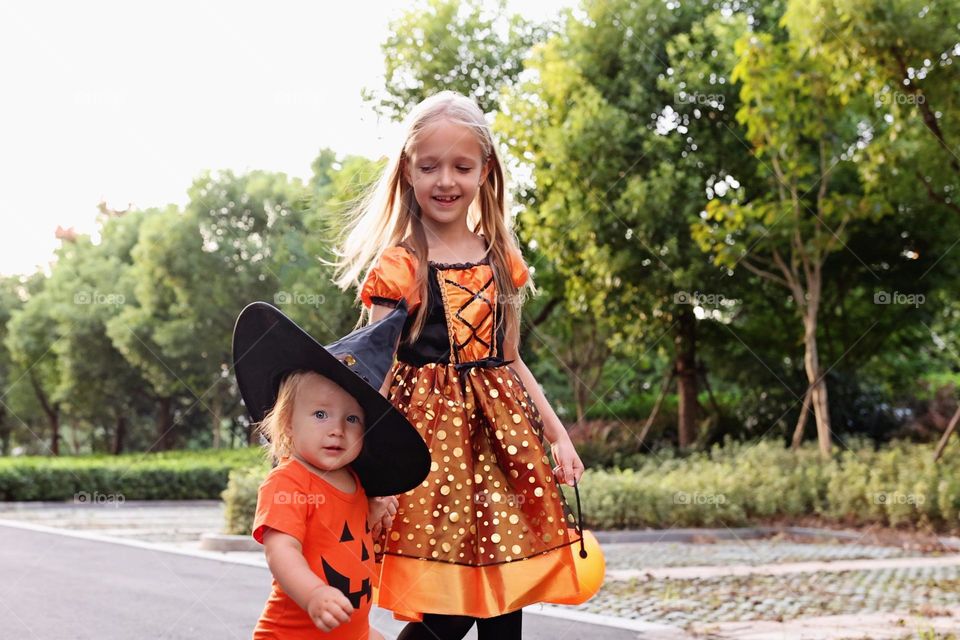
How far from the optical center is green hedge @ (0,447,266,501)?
20.9 meters

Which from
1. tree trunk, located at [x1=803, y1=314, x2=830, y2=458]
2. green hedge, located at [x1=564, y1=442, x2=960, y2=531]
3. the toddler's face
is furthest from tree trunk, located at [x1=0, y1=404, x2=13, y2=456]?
the toddler's face

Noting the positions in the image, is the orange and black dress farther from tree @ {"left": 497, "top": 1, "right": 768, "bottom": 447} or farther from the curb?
tree @ {"left": 497, "top": 1, "right": 768, "bottom": 447}

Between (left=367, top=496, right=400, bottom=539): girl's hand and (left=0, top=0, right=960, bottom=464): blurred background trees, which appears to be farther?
(left=0, top=0, right=960, bottom=464): blurred background trees

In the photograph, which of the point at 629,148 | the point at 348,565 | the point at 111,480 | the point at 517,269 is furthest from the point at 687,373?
the point at 348,565

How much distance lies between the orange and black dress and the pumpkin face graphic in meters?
0.32

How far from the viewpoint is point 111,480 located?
870 inches

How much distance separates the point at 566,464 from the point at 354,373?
3.23 feet

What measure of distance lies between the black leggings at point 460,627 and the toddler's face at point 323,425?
711mm

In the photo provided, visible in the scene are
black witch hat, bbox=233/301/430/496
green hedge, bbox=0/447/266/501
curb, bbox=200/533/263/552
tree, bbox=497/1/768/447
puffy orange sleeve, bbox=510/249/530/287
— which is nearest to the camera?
black witch hat, bbox=233/301/430/496

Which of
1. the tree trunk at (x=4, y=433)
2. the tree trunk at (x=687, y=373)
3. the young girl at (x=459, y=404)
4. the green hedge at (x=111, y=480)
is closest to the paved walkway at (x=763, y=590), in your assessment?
the young girl at (x=459, y=404)

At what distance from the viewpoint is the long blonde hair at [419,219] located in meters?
3.47

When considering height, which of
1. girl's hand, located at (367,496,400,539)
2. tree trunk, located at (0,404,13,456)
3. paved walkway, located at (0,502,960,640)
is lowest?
tree trunk, located at (0,404,13,456)

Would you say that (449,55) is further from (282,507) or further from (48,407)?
(48,407)

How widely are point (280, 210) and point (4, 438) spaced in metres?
30.3
